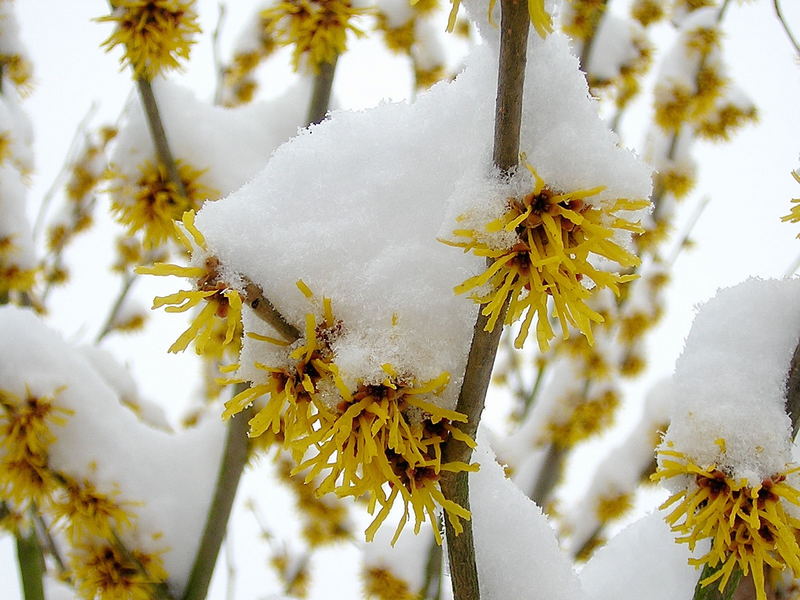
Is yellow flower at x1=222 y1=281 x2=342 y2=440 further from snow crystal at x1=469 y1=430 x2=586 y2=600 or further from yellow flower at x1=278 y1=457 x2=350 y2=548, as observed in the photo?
yellow flower at x1=278 y1=457 x2=350 y2=548

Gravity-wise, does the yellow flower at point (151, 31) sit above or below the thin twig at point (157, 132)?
above

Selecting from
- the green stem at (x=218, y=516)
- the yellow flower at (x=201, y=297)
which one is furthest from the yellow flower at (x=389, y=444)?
the green stem at (x=218, y=516)

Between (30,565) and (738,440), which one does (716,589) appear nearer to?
(738,440)

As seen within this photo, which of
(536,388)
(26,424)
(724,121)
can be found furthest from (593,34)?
(26,424)

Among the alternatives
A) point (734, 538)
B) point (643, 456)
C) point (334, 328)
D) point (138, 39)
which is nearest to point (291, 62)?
point (138, 39)

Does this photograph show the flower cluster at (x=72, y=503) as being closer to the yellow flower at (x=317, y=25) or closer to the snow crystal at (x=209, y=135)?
the snow crystal at (x=209, y=135)

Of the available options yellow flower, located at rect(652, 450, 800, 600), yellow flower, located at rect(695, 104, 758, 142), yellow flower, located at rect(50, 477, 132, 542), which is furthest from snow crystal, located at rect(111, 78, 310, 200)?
yellow flower, located at rect(695, 104, 758, 142)

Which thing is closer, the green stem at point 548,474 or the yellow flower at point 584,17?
the yellow flower at point 584,17

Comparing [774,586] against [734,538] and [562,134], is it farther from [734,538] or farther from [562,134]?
[562,134]
